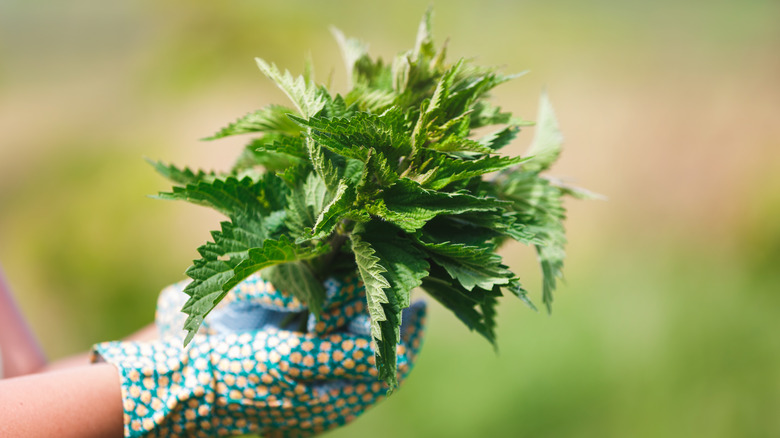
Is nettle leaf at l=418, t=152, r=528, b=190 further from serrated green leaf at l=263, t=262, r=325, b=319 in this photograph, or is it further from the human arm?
the human arm

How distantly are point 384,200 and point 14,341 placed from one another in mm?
589

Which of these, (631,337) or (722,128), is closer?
(631,337)

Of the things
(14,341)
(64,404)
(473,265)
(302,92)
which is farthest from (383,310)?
(14,341)

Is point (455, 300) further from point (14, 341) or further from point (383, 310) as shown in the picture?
point (14, 341)

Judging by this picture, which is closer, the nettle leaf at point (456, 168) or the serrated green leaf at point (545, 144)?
the nettle leaf at point (456, 168)

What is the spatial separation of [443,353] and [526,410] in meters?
0.37

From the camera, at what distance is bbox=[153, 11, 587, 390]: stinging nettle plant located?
20.5 inches

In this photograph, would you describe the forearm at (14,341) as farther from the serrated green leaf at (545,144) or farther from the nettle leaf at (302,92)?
the serrated green leaf at (545,144)

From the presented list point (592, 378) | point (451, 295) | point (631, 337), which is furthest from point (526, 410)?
point (451, 295)

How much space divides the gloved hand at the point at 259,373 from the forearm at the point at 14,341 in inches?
10.0

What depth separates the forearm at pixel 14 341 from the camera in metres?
0.80

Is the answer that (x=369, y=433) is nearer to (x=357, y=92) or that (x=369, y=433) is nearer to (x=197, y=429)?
(x=197, y=429)

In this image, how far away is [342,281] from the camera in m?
0.64

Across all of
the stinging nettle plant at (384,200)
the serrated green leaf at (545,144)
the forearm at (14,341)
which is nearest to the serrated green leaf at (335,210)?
the stinging nettle plant at (384,200)
